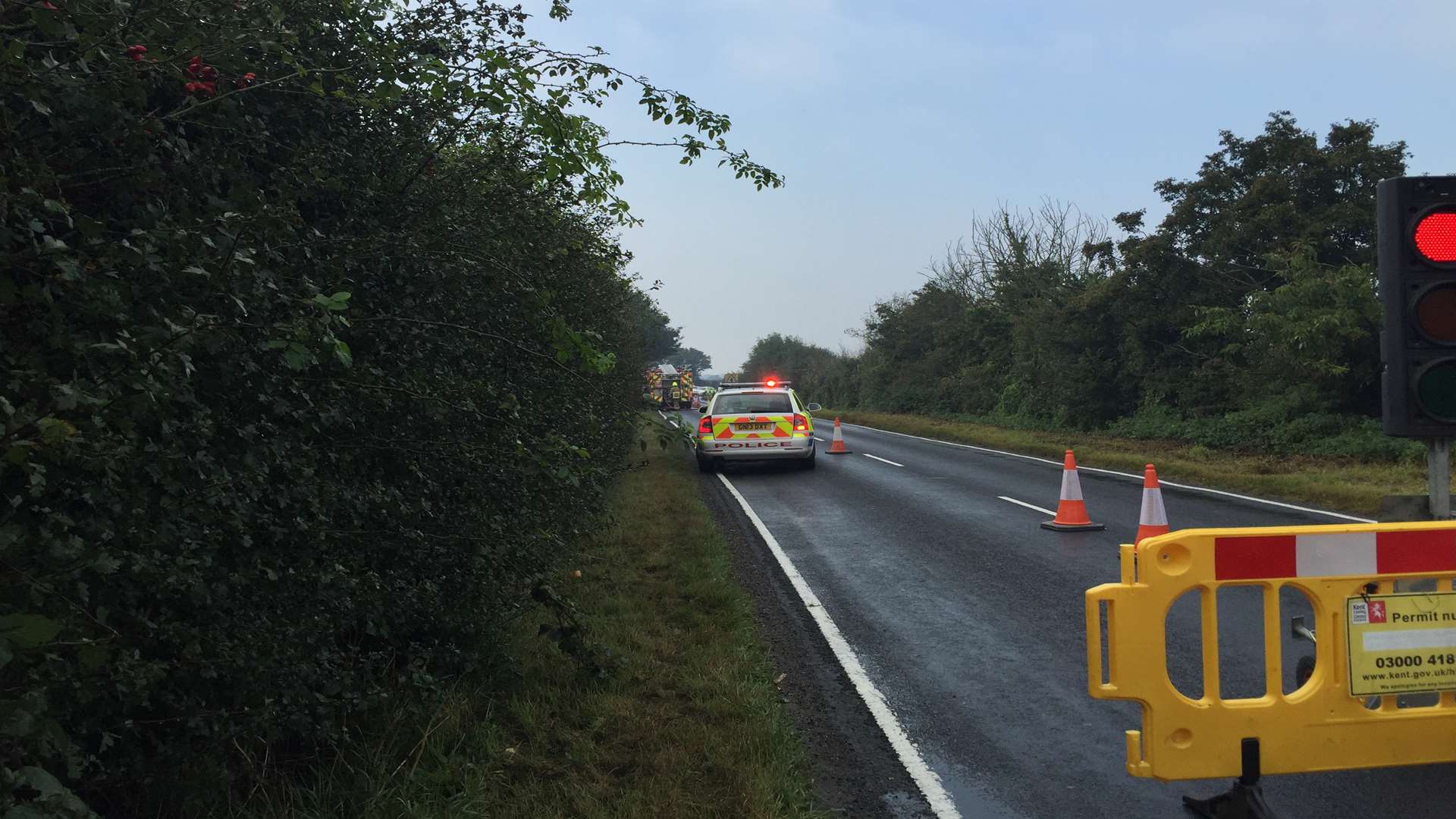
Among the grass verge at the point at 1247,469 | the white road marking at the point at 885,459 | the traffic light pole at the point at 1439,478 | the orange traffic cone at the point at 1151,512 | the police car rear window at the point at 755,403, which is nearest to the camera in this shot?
the traffic light pole at the point at 1439,478

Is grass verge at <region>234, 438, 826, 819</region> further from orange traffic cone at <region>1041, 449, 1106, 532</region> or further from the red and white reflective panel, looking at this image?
orange traffic cone at <region>1041, 449, 1106, 532</region>

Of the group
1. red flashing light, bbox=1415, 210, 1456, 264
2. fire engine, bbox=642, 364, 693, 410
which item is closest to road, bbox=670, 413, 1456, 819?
fire engine, bbox=642, 364, 693, 410

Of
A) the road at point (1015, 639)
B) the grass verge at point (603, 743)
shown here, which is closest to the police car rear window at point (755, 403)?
the road at point (1015, 639)

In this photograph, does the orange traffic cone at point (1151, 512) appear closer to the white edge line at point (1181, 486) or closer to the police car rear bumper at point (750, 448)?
the white edge line at point (1181, 486)

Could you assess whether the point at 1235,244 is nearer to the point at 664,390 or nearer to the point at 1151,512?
the point at 664,390

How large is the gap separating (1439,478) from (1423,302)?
726 millimetres

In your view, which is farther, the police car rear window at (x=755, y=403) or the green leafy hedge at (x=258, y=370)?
the police car rear window at (x=755, y=403)

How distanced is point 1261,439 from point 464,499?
19414mm

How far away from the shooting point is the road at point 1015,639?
422 centimetres

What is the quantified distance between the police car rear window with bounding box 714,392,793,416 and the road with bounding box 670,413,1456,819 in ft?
11.6

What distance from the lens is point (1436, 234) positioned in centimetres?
378

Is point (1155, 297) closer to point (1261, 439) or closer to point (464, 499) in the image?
point (1261, 439)

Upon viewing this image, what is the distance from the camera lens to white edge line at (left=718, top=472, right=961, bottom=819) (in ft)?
13.9

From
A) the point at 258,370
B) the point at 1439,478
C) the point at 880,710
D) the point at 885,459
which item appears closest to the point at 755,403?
the point at 885,459
